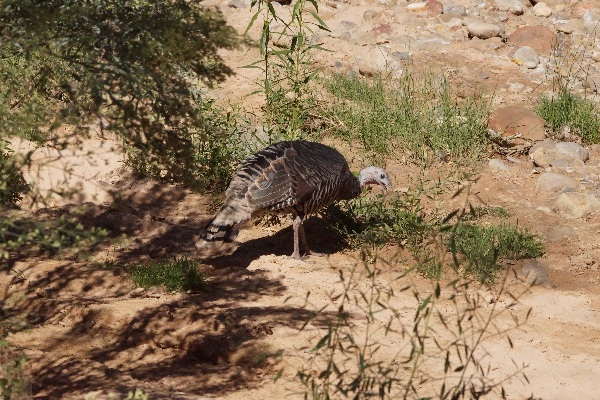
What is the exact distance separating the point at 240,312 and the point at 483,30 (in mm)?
8009

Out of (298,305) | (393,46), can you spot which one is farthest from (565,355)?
(393,46)

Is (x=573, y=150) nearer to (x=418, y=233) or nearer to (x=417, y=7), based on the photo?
(x=418, y=233)

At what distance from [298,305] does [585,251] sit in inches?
122

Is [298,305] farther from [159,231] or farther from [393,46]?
[393,46]

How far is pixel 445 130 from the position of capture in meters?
11.3

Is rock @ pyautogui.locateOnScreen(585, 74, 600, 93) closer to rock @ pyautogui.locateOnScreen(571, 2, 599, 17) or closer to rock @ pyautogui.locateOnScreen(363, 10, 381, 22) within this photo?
rock @ pyautogui.locateOnScreen(571, 2, 599, 17)

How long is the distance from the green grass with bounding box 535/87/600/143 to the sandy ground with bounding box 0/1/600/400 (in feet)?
4.90

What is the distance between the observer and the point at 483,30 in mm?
14297

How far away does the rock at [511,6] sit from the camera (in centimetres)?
1493

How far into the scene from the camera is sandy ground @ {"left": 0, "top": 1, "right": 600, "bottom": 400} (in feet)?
22.1

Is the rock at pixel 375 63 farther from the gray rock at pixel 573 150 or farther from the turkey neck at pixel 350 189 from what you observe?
the turkey neck at pixel 350 189

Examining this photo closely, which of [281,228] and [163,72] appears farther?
[281,228]

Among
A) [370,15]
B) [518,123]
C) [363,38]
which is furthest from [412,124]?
[370,15]

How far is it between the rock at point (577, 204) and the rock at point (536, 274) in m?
1.42
